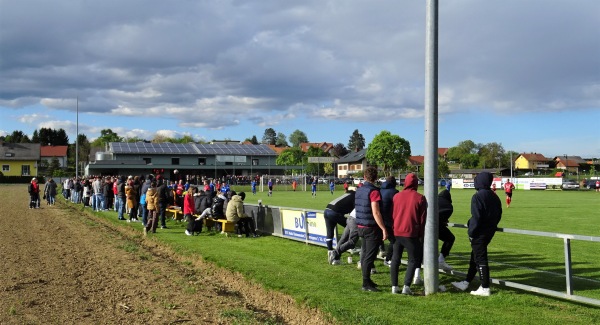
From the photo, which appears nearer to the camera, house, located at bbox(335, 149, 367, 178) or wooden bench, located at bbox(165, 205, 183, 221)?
wooden bench, located at bbox(165, 205, 183, 221)

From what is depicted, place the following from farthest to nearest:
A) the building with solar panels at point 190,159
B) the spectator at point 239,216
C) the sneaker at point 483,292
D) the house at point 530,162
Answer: the house at point 530,162 < the building with solar panels at point 190,159 < the spectator at point 239,216 < the sneaker at point 483,292

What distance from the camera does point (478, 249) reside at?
7.46m

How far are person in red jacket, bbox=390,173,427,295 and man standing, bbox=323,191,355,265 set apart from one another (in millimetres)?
2740

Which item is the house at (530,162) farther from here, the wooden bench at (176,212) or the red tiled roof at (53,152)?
the wooden bench at (176,212)

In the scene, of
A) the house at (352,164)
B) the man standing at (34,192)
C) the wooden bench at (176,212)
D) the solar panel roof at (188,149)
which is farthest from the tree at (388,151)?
the wooden bench at (176,212)

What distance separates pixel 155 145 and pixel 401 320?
9020 cm

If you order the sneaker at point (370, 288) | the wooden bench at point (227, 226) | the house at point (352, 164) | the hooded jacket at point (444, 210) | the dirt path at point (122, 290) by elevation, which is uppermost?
the house at point (352, 164)

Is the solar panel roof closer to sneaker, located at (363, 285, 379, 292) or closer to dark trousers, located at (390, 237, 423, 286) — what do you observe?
sneaker, located at (363, 285, 379, 292)

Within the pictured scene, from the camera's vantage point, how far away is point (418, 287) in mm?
8328

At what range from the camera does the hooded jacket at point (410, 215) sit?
7.48 metres

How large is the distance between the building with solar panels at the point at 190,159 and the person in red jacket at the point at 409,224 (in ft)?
Answer: 249

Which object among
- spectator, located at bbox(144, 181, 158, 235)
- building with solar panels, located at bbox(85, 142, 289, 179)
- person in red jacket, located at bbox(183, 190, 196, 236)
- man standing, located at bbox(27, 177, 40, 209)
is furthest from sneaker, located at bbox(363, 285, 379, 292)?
building with solar panels, located at bbox(85, 142, 289, 179)

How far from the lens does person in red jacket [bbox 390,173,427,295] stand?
7484 millimetres

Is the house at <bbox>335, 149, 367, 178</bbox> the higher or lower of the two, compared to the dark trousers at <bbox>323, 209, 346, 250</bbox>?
higher
